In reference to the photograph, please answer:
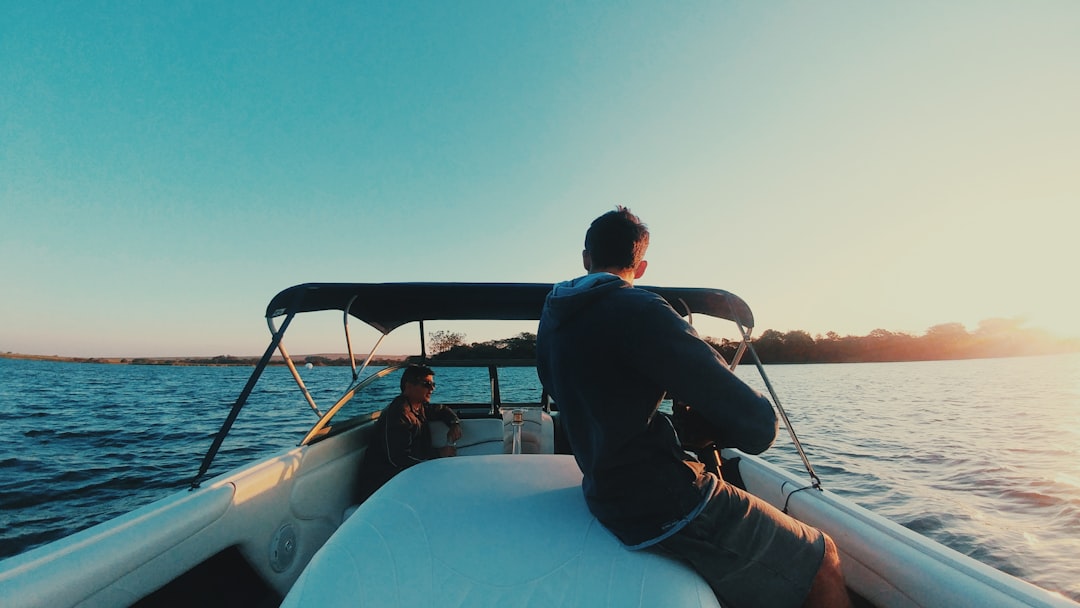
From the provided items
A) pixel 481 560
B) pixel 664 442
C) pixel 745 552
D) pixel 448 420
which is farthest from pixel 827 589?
pixel 448 420

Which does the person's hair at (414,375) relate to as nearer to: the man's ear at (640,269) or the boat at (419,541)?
the boat at (419,541)

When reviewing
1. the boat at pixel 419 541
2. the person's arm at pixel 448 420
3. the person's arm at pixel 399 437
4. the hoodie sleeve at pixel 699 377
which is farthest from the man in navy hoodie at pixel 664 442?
the person's arm at pixel 448 420

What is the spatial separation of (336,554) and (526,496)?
1.84ft

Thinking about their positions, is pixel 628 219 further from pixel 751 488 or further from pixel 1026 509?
pixel 1026 509

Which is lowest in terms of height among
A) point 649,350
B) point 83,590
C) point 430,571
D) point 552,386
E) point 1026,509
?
point 1026,509

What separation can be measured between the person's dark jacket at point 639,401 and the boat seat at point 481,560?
103 millimetres

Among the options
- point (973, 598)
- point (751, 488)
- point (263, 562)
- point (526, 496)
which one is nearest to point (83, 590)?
point (263, 562)

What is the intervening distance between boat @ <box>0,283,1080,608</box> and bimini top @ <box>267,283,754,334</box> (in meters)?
0.02

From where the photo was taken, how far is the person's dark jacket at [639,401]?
1.21 m

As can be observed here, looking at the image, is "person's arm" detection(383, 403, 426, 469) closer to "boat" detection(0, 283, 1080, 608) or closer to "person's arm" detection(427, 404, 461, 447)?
"boat" detection(0, 283, 1080, 608)

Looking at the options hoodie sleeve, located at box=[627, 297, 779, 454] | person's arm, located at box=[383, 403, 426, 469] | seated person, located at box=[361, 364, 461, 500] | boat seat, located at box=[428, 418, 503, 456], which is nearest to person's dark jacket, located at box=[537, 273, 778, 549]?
hoodie sleeve, located at box=[627, 297, 779, 454]

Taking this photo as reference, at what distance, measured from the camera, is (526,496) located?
1.46 m

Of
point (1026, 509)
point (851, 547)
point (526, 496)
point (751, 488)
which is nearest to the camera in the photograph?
point (526, 496)

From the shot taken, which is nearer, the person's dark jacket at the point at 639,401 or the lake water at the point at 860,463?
the person's dark jacket at the point at 639,401
